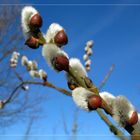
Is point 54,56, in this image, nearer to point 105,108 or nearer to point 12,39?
point 105,108

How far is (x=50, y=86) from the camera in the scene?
0.61 m

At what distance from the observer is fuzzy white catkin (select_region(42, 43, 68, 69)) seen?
519 mm

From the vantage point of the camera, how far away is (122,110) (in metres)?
0.48

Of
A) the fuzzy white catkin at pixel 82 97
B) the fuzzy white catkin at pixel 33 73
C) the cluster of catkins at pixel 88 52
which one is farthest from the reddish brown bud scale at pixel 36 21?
the cluster of catkins at pixel 88 52

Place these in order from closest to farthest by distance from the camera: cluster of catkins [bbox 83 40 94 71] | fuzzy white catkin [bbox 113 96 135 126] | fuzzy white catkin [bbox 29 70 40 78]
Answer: fuzzy white catkin [bbox 113 96 135 126] → fuzzy white catkin [bbox 29 70 40 78] → cluster of catkins [bbox 83 40 94 71]

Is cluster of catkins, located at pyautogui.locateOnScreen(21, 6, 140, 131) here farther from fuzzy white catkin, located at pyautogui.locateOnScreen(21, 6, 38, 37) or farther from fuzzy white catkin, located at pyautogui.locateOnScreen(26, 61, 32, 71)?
fuzzy white catkin, located at pyautogui.locateOnScreen(26, 61, 32, 71)

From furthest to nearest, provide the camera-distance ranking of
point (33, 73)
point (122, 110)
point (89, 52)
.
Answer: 1. point (89, 52)
2. point (33, 73)
3. point (122, 110)

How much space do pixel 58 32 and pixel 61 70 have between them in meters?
0.06

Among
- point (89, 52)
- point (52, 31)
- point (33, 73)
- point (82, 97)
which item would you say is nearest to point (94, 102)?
point (82, 97)

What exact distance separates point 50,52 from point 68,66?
29 mm

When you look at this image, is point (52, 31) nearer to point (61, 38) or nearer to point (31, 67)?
point (61, 38)

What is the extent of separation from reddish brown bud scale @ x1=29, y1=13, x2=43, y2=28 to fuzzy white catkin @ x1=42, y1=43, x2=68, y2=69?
0.04 metres

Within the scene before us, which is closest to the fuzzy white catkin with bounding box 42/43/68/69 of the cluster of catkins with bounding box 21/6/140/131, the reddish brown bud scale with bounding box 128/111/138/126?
the cluster of catkins with bounding box 21/6/140/131

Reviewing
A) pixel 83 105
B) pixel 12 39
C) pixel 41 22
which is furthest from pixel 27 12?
pixel 12 39
